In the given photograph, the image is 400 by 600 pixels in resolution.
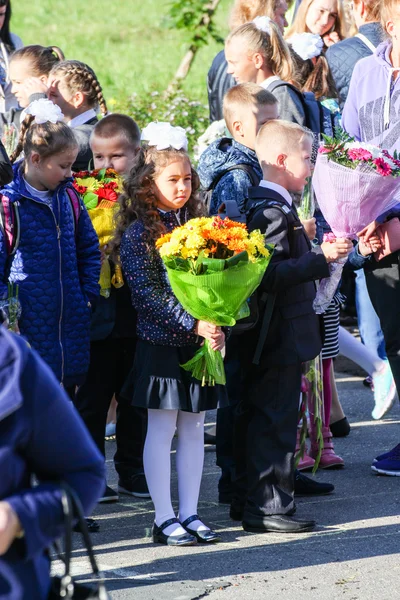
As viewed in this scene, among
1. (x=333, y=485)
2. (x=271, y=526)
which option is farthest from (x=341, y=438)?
(x=271, y=526)

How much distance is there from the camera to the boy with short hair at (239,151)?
5.38 meters

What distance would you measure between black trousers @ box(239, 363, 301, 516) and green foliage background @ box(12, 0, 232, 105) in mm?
12257

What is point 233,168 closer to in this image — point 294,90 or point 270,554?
point 294,90

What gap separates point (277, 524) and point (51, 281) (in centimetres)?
151

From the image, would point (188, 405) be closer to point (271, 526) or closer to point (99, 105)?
point (271, 526)

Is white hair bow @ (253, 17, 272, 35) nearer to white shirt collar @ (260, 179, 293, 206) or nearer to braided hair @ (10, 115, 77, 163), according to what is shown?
white shirt collar @ (260, 179, 293, 206)

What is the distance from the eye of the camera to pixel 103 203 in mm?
5371

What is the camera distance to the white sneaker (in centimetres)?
674

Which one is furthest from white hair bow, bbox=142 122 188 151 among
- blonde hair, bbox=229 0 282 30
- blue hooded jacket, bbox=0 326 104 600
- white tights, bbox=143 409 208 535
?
blue hooded jacket, bbox=0 326 104 600

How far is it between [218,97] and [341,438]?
101 inches

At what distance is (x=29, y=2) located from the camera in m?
29.4

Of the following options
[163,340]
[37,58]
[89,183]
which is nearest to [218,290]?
[163,340]

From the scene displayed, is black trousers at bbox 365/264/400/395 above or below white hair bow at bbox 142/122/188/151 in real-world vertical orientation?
below

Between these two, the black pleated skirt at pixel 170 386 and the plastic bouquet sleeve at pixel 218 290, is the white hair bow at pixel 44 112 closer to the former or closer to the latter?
the plastic bouquet sleeve at pixel 218 290
